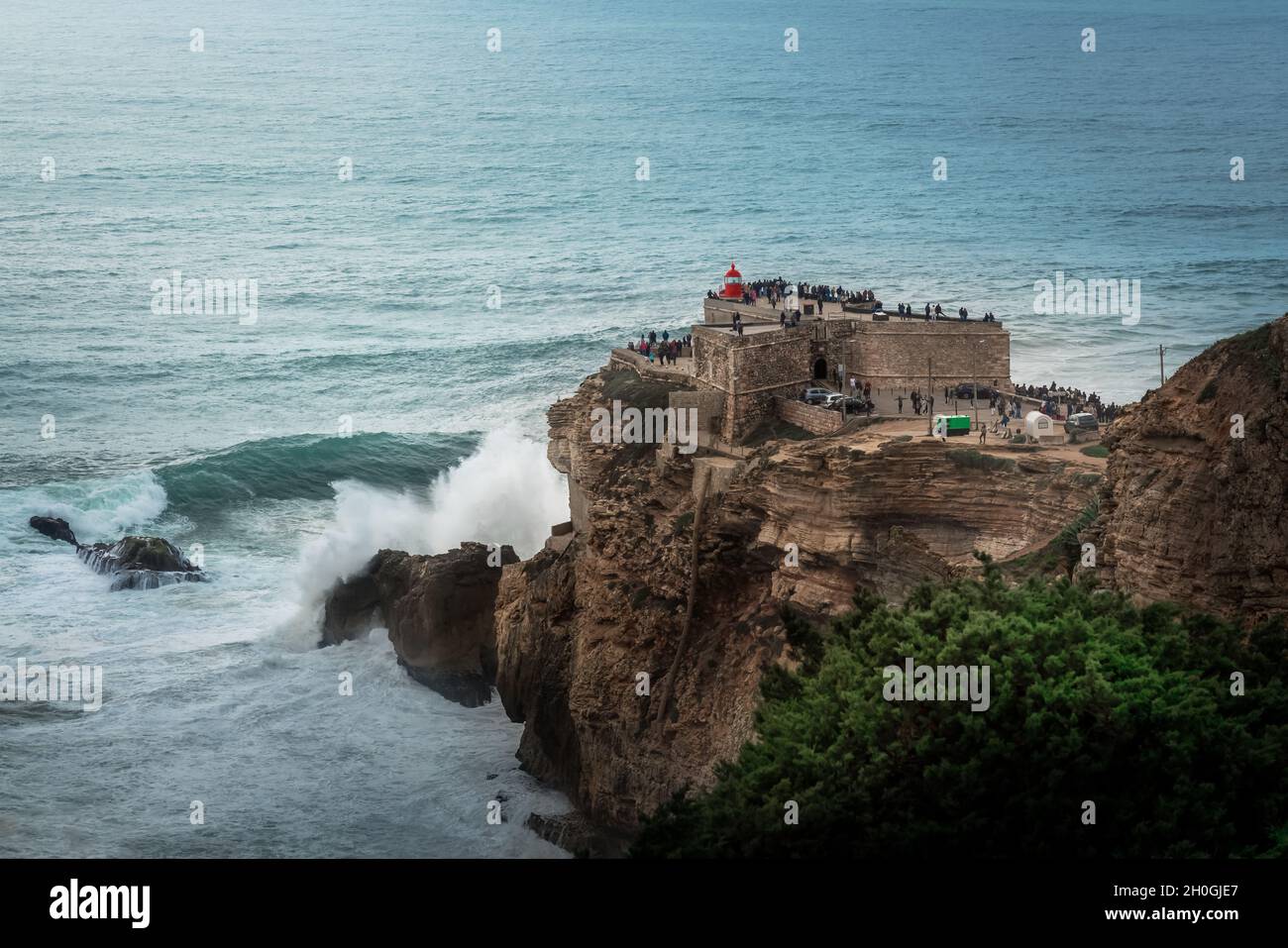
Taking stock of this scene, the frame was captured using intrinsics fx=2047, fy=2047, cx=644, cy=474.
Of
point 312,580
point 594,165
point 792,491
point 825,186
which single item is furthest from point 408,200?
point 792,491

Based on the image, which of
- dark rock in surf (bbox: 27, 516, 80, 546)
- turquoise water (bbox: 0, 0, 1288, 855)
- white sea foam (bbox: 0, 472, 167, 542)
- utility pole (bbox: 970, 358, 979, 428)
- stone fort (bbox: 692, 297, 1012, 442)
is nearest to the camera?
utility pole (bbox: 970, 358, 979, 428)

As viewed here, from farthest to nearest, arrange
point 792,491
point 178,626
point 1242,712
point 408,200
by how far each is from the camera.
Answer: point 408,200
point 178,626
point 792,491
point 1242,712

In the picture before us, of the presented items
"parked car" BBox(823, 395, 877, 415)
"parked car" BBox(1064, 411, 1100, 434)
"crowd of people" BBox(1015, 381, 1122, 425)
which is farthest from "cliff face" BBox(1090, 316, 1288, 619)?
"parked car" BBox(823, 395, 877, 415)

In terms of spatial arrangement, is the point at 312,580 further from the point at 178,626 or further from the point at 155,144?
the point at 155,144

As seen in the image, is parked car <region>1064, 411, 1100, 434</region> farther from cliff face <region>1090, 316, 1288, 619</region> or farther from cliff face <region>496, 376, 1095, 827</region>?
cliff face <region>1090, 316, 1288, 619</region>

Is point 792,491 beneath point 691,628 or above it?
above
